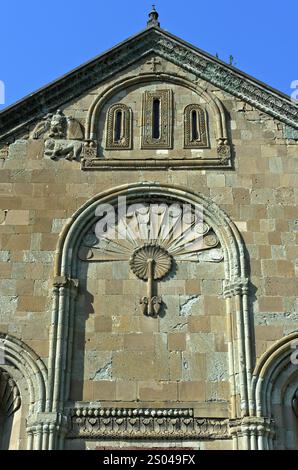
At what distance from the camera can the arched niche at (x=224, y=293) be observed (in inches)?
502

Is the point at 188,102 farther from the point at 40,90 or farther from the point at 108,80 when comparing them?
the point at 40,90

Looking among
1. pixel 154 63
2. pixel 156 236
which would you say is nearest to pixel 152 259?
pixel 156 236

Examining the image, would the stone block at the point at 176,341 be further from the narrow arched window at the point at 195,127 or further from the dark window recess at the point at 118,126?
the dark window recess at the point at 118,126

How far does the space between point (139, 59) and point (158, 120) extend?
74.5 inches

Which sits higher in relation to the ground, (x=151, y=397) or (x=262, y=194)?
(x=262, y=194)

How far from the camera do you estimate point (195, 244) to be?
14.4 m

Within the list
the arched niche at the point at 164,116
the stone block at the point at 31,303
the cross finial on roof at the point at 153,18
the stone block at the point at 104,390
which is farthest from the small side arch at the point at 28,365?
the cross finial on roof at the point at 153,18

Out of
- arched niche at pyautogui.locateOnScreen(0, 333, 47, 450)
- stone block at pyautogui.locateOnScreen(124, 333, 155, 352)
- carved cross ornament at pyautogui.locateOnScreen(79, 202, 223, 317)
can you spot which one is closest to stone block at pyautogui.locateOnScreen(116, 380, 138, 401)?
stone block at pyautogui.locateOnScreen(124, 333, 155, 352)

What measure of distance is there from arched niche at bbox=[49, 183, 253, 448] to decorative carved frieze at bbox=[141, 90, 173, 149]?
117 centimetres

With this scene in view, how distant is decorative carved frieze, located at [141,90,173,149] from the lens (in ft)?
50.8

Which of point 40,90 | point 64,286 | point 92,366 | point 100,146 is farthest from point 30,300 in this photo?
point 40,90

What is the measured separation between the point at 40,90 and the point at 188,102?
136 inches

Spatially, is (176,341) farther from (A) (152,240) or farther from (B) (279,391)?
(A) (152,240)

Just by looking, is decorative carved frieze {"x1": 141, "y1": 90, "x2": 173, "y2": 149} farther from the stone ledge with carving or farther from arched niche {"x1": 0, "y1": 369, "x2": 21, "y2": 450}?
arched niche {"x1": 0, "y1": 369, "x2": 21, "y2": 450}
